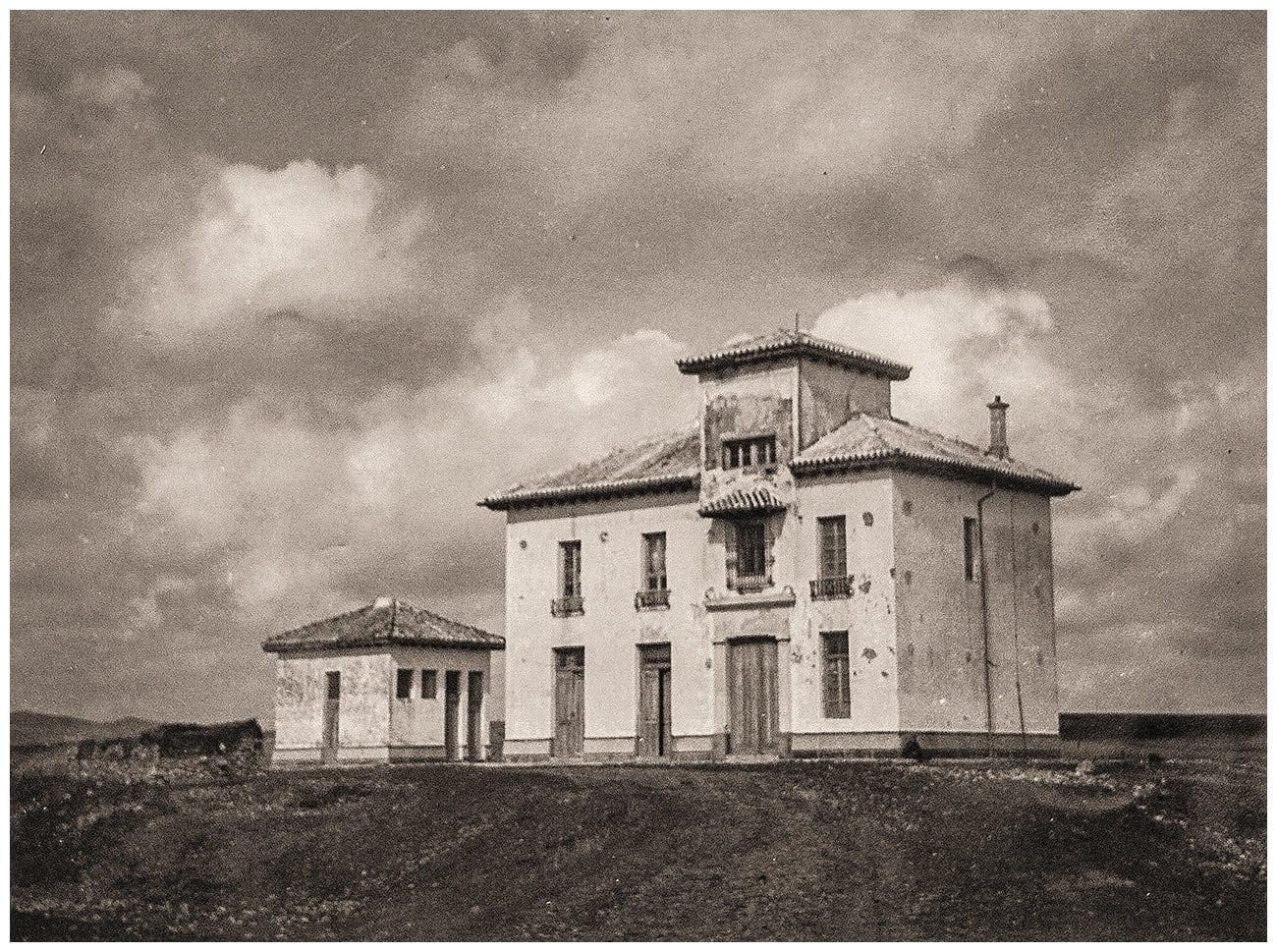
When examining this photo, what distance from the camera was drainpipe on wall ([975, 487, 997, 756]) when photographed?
3241 centimetres

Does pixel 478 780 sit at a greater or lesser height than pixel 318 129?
lesser

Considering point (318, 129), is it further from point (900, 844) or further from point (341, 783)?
point (900, 844)

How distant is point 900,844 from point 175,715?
11116 millimetres

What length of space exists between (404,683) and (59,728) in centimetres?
922

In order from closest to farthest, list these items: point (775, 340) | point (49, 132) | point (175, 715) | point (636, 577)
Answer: point (49, 132), point (175, 715), point (775, 340), point (636, 577)

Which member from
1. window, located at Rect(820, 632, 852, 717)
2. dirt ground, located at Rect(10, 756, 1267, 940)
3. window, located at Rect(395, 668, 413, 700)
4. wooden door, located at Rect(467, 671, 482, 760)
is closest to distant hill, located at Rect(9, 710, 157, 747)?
dirt ground, located at Rect(10, 756, 1267, 940)

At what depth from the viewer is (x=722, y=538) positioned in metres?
33.8

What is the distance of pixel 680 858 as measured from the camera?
85.1ft

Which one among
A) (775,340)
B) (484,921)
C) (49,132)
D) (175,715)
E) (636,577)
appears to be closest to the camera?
(484,921)

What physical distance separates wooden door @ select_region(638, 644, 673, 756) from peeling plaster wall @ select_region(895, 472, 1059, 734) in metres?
4.72

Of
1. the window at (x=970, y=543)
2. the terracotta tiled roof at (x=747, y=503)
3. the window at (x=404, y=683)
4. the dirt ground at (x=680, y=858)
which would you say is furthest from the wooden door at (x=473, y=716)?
the window at (x=970, y=543)

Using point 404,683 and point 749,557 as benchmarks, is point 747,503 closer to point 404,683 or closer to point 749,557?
point 749,557

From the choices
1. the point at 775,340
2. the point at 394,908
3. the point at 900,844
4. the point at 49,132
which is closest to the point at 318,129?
the point at 49,132

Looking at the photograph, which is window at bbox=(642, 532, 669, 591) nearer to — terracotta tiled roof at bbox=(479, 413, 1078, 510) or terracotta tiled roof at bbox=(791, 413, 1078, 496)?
terracotta tiled roof at bbox=(479, 413, 1078, 510)
